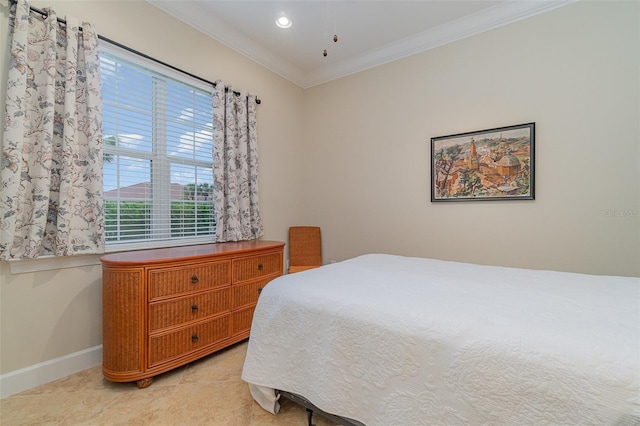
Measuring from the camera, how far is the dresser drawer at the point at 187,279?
73.3 inches

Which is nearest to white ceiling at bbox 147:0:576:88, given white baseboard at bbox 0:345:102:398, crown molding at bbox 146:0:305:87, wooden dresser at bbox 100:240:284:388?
crown molding at bbox 146:0:305:87

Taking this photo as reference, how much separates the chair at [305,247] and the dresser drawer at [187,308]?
144 cm

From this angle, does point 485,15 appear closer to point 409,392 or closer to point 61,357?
point 409,392

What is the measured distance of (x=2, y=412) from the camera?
1.56m

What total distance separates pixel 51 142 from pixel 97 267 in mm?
901

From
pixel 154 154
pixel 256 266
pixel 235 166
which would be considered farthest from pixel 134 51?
pixel 256 266

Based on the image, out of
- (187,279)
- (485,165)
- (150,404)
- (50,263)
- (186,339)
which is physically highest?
(485,165)

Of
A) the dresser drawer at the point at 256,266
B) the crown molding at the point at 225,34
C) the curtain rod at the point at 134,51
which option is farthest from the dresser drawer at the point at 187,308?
the crown molding at the point at 225,34

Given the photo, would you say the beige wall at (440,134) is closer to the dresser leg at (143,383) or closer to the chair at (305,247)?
the chair at (305,247)

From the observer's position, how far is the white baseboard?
67.4 inches

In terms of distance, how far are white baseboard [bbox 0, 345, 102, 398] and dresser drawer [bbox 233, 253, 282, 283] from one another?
111 centimetres

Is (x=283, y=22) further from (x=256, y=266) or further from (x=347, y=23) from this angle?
(x=256, y=266)

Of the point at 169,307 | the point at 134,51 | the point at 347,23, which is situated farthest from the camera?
→ the point at 347,23

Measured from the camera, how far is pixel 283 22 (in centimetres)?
277
